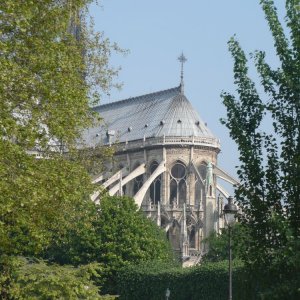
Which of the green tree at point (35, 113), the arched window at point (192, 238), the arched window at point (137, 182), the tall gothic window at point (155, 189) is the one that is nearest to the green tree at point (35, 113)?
the green tree at point (35, 113)

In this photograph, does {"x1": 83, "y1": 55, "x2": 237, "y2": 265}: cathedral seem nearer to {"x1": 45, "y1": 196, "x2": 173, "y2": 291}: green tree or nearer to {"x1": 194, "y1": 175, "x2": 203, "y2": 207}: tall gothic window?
{"x1": 194, "y1": 175, "x2": 203, "y2": 207}: tall gothic window

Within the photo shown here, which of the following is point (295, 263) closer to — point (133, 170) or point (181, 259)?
point (181, 259)

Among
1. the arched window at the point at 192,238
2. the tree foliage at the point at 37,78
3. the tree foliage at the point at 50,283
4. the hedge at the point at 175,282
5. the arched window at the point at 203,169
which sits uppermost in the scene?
the arched window at the point at 203,169

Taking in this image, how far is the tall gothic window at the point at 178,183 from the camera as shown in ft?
388

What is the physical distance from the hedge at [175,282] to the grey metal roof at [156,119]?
4904cm

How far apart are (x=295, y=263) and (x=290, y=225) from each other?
120cm

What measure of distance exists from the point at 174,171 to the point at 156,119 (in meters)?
9.06

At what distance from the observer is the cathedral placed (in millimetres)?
112375

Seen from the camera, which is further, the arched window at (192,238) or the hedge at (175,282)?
the arched window at (192,238)

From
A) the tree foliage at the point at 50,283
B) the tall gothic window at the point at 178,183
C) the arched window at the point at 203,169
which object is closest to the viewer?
the tree foliage at the point at 50,283

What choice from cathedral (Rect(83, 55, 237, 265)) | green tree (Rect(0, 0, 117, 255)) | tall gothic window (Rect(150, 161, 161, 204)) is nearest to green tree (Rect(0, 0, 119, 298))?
green tree (Rect(0, 0, 117, 255))

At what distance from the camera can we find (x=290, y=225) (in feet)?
74.3

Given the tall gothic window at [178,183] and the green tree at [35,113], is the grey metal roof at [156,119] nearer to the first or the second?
the tall gothic window at [178,183]

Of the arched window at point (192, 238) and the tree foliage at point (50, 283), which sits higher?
the arched window at point (192, 238)
